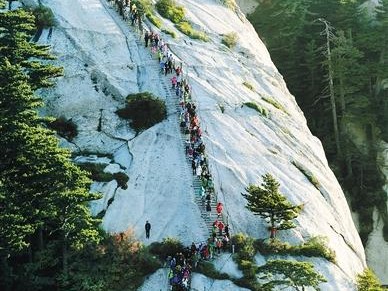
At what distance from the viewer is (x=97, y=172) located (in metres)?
37.1

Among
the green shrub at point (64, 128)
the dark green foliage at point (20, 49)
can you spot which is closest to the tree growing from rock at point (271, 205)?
the green shrub at point (64, 128)

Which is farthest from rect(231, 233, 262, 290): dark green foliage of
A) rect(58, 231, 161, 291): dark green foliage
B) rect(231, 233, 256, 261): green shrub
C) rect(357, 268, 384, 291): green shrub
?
rect(357, 268, 384, 291): green shrub

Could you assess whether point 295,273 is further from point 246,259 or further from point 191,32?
point 191,32

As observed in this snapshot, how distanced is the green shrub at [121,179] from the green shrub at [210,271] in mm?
7925

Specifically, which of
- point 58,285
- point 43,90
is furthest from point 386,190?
point 58,285

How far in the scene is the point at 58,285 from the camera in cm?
2947

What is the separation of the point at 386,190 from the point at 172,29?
24268 mm

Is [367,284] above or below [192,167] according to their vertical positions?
below

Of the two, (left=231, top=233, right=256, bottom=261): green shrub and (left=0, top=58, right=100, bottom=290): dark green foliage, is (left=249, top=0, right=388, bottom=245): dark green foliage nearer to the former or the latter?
(left=231, top=233, right=256, bottom=261): green shrub

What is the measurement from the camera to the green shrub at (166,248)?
106ft

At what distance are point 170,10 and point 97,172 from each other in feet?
68.6

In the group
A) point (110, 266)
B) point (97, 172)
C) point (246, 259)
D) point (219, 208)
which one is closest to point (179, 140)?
point (97, 172)

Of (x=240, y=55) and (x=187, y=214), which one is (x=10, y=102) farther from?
(x=240, y=55)

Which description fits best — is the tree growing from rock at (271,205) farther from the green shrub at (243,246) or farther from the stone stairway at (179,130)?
the stone stairway at (179,130)
